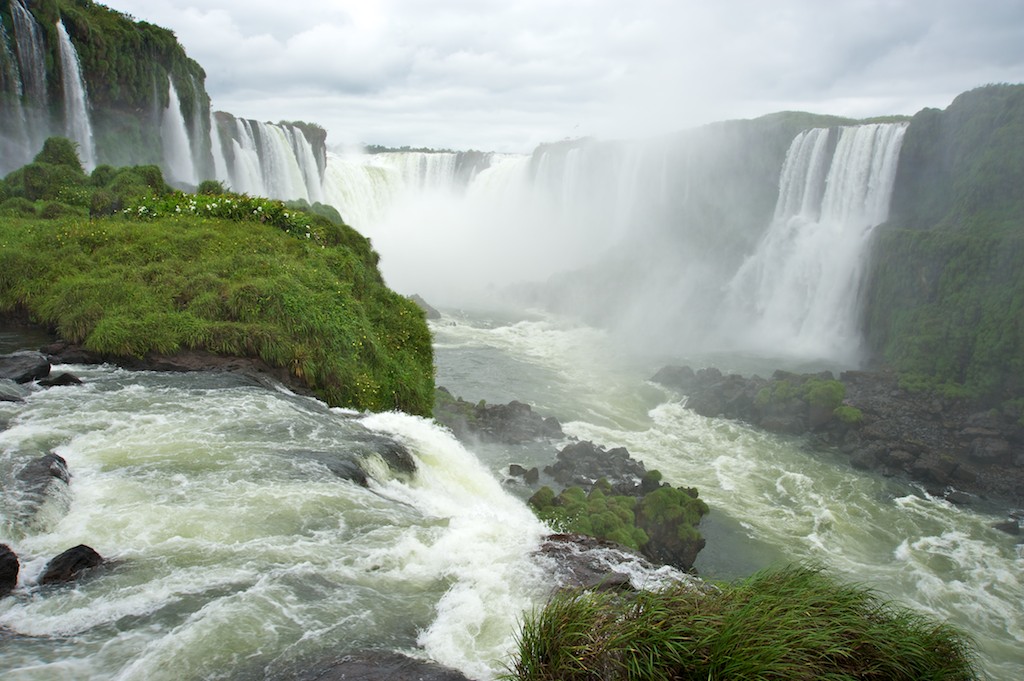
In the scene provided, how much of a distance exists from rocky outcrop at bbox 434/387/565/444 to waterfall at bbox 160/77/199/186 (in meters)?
22.3

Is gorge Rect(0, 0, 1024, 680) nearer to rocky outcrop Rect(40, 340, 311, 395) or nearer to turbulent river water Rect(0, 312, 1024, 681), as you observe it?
turbulent river water Rect(0, 312, 1024, 681)

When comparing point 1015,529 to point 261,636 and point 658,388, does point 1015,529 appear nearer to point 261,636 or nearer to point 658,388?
point 658,388

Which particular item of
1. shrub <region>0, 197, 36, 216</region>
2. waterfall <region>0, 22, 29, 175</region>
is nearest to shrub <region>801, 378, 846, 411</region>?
shrub <region>0, 197, 36, 216</region>

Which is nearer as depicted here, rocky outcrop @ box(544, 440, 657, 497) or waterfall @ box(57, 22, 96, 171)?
rocky outcrop @ box(544, 440, 657, 497)

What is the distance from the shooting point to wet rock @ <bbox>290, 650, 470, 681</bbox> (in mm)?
4719

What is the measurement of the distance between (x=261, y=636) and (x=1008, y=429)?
24.3 metres

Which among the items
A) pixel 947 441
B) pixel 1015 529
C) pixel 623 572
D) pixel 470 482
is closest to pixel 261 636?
pixel 623 572

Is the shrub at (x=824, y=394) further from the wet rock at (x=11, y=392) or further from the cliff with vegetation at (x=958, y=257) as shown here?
the wet rock at (x=11, y=392)

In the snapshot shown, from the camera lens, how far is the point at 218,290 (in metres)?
12.1

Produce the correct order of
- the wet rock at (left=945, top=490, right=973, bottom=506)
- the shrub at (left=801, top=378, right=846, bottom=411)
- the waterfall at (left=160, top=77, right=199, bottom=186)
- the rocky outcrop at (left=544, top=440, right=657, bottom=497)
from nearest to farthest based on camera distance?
the rocky outcrop at (left=544, top=440, right=657, bottom=497) → the wet rock at (left=945, top=490, right=973, bottom=506) → the shrub at (left=801, top=378, right=846, bottom=411) → the waterfall at (left=160, top=77, right=199, bottom=186)

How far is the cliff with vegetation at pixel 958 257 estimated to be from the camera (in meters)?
25.4

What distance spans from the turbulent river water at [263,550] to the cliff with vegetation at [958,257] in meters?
13.2

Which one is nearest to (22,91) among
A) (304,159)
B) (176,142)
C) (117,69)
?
(117,69)

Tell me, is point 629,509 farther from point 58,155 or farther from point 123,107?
point 123,107
